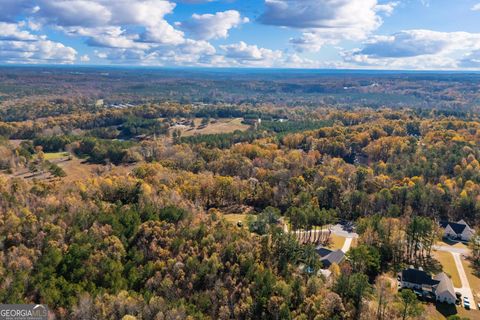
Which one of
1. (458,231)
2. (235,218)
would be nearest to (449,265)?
(458,231)

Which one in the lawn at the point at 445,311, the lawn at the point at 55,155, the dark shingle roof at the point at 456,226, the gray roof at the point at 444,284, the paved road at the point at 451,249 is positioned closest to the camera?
the lawn at the point at 445,311

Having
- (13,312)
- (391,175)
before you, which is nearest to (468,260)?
(391,175)

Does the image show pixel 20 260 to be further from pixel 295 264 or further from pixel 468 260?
pixel 468 260

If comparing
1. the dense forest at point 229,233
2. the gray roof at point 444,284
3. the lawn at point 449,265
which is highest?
the dense forest at point 229,233

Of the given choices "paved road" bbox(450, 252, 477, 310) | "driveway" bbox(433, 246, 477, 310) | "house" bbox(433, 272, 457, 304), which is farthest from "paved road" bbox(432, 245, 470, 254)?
"house" bbox(433, 272, 457, 304)

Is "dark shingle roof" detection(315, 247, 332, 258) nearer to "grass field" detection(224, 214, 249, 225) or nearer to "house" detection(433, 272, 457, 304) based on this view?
"house" detection(433, 272, 457, 304)

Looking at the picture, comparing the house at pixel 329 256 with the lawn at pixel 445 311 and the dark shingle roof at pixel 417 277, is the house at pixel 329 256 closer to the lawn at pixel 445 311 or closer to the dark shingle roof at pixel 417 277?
the dark shingle roof at pixel 417 277

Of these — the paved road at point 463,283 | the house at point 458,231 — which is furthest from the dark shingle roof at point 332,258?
the house at point 458,231
